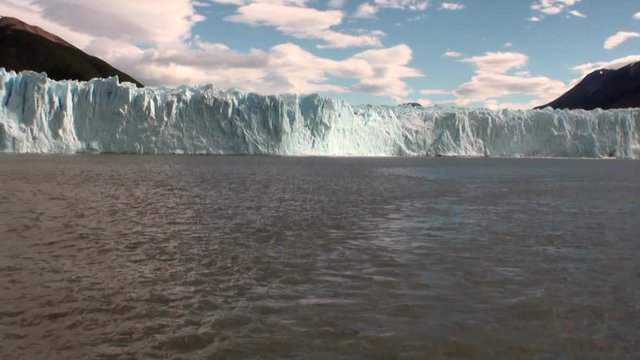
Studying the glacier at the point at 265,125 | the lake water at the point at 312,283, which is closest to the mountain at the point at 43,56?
the glacier at the point at 265,125

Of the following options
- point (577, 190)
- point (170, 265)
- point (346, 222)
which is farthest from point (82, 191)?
point (577, 190)

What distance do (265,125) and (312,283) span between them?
→ 4657cm

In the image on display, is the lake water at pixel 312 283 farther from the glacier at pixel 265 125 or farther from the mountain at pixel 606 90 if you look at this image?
the mountain at pixel 606 90

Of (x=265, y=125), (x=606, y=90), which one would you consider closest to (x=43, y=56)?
(x=265, y=125)

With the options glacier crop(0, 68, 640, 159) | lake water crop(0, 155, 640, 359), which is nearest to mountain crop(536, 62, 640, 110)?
glacier crop(0, 68, 640, 159)

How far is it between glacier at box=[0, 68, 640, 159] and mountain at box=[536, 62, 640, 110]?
74.9 meters

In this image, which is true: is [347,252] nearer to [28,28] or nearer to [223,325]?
[223,325]

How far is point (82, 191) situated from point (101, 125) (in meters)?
32.1

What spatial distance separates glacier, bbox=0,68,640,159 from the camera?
45812 millimetres

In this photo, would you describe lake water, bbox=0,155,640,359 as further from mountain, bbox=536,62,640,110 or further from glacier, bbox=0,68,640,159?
mountain, bbox=536,62,640,110

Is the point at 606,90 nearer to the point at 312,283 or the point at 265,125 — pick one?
the point at 265,125

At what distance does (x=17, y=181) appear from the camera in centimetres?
2088

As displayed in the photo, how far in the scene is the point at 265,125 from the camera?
53281 mm

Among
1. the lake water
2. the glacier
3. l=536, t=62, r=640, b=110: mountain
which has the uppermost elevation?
l=536, t=62, r=640, b=110: mountain
